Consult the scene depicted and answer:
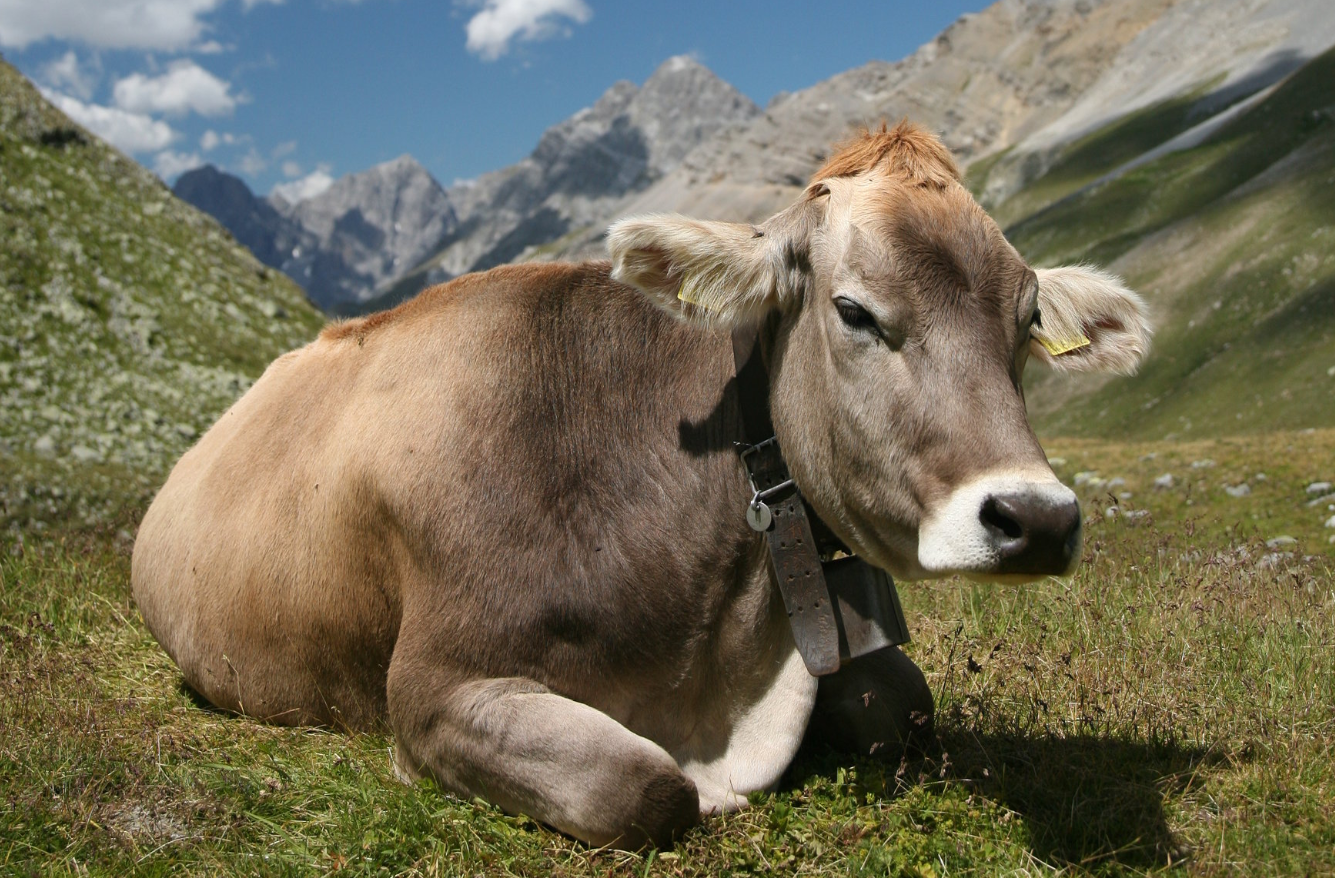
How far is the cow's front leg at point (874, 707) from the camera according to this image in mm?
5227

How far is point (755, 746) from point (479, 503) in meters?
1.76

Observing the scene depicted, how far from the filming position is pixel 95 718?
5836 mm

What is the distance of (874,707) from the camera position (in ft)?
17.2

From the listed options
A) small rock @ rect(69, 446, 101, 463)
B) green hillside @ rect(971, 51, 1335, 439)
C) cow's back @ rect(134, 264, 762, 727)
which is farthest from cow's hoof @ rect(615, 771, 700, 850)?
green hillside @ rect(971, 51, 1335, 439)

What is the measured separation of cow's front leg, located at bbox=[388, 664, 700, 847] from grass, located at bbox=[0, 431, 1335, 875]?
0.38 ft

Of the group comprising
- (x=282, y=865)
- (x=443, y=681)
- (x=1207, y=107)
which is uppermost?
(x=1207, y=107)

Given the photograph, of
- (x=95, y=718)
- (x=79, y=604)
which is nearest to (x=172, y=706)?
(x=95, y=718)

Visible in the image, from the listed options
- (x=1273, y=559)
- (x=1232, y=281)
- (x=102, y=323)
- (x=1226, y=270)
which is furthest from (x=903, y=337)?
(x=1226, y=270)

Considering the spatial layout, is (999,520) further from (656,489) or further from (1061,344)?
(656,489)

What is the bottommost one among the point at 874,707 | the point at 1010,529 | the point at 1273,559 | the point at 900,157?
the point at 874,707

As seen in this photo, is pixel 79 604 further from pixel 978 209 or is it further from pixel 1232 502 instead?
pixel 1232 502

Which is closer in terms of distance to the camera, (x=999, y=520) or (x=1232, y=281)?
(x=999, y=520)

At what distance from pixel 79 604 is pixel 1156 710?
7707mm

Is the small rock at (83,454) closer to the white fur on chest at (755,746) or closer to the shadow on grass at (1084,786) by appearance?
the white fur on chest at (755,746)
